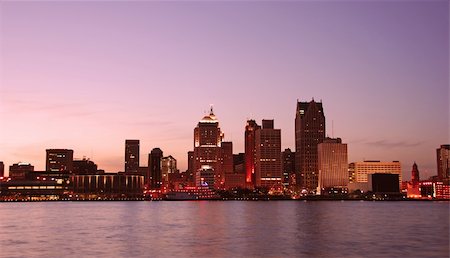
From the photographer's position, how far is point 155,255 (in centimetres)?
5391

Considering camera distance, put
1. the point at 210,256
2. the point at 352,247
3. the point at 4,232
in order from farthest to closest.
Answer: the point at 4,232, the point at 352,247, the point at 210,256

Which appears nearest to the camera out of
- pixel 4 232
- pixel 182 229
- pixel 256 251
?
pixel 256 251

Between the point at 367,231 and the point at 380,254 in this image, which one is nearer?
the point at 380,254

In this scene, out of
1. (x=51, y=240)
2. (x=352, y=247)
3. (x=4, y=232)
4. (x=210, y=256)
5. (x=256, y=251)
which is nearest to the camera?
(x=210, y=256)

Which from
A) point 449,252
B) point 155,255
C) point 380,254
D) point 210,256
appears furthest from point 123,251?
point 449,252

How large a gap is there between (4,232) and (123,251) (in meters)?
27.3

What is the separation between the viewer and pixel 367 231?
79625 millimetres

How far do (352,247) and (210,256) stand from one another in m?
16.2

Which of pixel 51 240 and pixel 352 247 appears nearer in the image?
pixel 352 247

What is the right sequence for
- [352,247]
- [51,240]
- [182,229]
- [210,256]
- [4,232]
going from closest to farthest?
[210,256] < [352,247] < [51,240] < [4,232] < [182,229]

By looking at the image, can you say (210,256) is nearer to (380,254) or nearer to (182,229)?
(380,254)

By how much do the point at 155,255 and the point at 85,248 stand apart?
27.8 ft

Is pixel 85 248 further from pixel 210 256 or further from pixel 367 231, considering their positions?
pixel 367 231

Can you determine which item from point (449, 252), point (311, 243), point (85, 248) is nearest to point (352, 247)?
point (311, 243)
